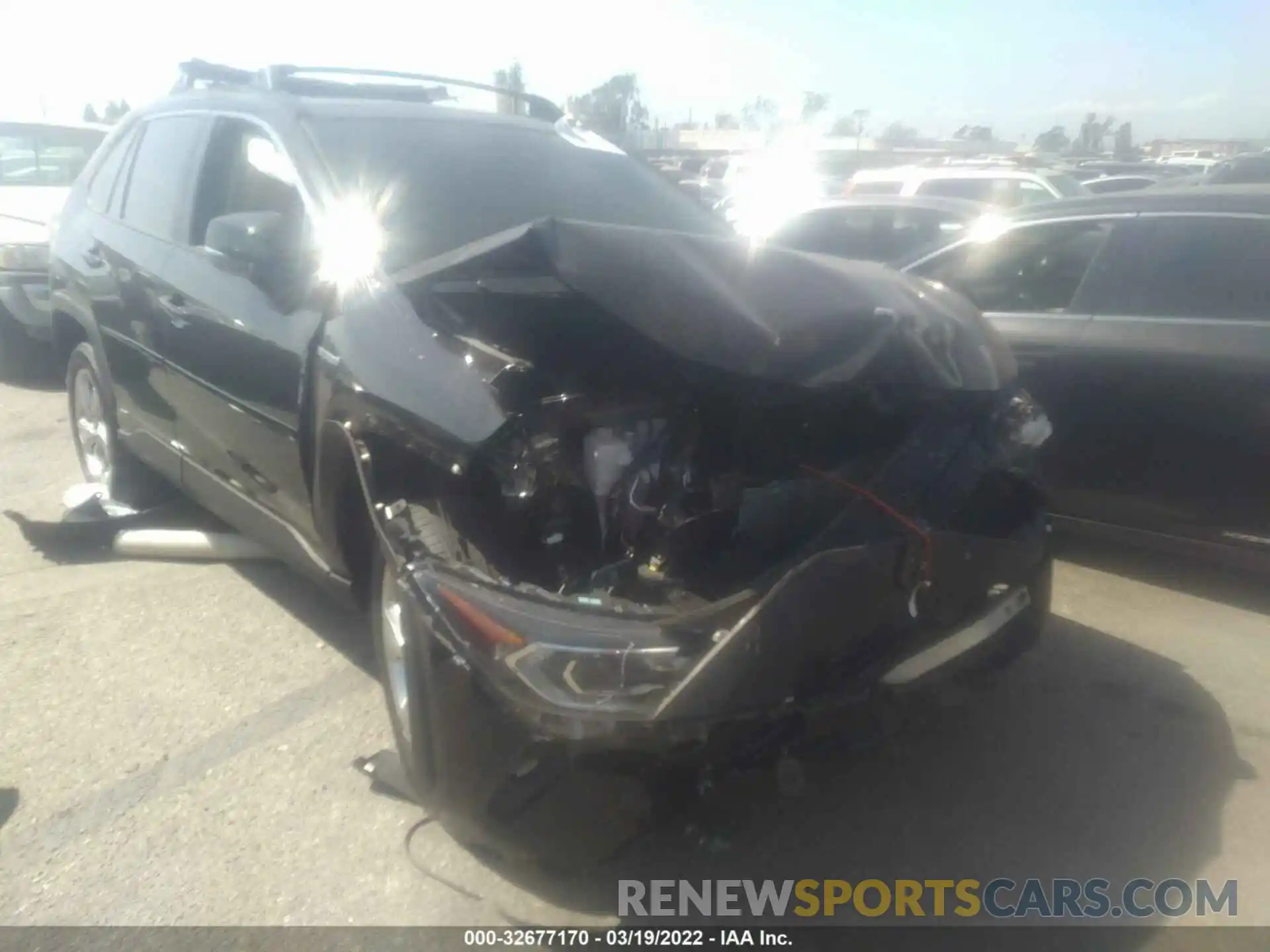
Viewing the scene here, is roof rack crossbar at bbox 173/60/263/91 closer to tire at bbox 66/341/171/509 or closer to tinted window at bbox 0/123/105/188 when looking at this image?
tire at bbox 66/341/171/509

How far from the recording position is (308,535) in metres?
3.63

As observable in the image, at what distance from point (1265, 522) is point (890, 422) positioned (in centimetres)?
196

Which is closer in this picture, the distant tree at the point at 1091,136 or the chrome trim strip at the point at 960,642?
the chrome trim strip at the point at 960,642

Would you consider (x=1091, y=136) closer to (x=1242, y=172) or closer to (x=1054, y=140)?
(x=1054, y=140)

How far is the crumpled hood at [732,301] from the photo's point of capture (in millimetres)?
2811

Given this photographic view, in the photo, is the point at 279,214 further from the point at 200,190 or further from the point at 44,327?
the point at 44,327

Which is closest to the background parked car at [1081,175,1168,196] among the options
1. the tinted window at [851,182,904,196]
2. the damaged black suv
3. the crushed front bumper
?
the tinted window at [851,182,904,196]

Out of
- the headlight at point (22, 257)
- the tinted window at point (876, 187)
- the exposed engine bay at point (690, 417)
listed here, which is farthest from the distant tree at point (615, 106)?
the exposed engine bay at point (690, 417)

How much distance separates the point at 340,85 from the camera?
477 centimetres

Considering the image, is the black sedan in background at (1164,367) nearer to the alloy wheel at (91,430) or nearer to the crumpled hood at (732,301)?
the crumpled hood at (732,301)

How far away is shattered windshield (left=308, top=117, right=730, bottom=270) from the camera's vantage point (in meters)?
3.73

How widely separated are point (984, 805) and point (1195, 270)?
2488mm

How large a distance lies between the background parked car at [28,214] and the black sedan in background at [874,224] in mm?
5223

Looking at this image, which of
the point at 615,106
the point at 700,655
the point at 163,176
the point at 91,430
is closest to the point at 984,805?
the point at 700,655
